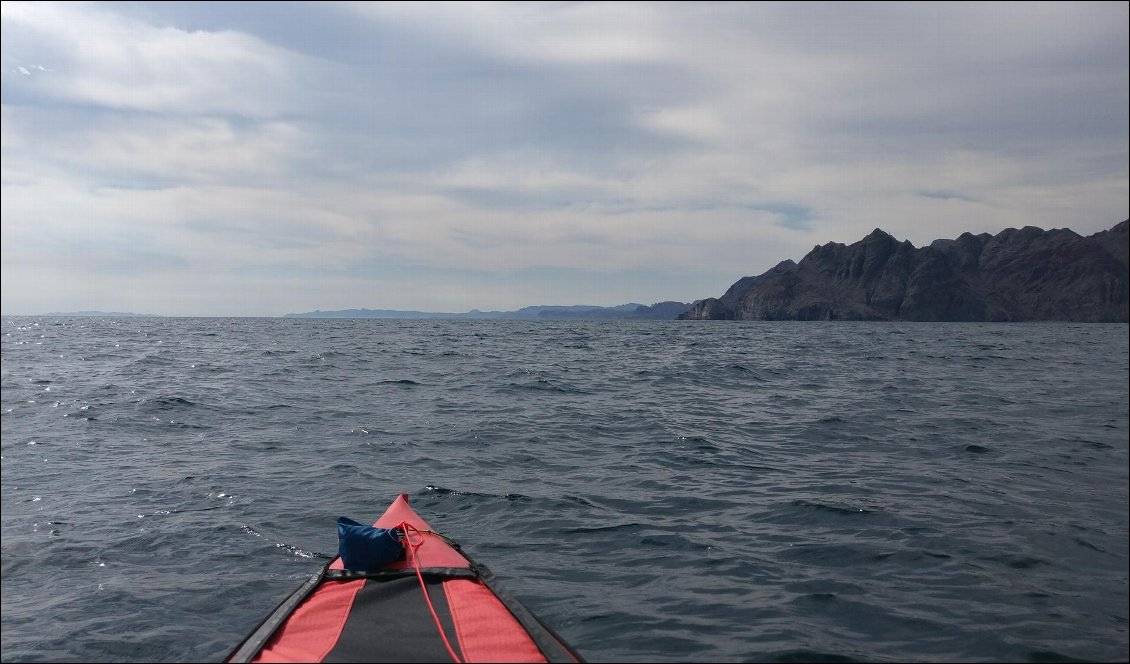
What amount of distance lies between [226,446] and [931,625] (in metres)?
13.4

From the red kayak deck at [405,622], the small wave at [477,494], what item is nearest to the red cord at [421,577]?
the red kayak deck at [405,622]

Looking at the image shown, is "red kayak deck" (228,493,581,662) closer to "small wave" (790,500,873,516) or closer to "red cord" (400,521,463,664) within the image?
"red cord" (400,521,463,664)

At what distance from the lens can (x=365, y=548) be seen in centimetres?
654

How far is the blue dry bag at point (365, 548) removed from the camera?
653 cm

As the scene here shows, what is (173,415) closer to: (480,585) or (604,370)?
(480,585)

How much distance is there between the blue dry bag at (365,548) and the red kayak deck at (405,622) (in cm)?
11

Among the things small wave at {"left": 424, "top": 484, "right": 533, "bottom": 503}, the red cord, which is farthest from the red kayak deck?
small wave at {"left": 424, "top": 484, "right": 533, "bottom": 503}

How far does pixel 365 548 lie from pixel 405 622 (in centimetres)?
137

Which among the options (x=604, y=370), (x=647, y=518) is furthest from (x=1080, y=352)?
(x=647, y=518)

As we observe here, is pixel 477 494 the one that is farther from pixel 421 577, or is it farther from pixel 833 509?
pixel 833 509

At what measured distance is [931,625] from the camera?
237 inches

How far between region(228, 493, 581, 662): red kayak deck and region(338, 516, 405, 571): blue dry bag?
4.2 inches

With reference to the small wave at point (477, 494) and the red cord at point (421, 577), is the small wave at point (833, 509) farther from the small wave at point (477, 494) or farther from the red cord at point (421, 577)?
the red cord at point (421, 577)

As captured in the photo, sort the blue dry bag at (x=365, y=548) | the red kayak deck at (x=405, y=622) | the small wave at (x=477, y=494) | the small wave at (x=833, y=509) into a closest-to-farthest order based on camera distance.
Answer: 1. the red kayak deck at (x=405, y=622)
2. the blue dry bag at (x=365, y=548)
3. the small wave at (x=833, y=509)
4. the small wave at (x=477, y=494)
